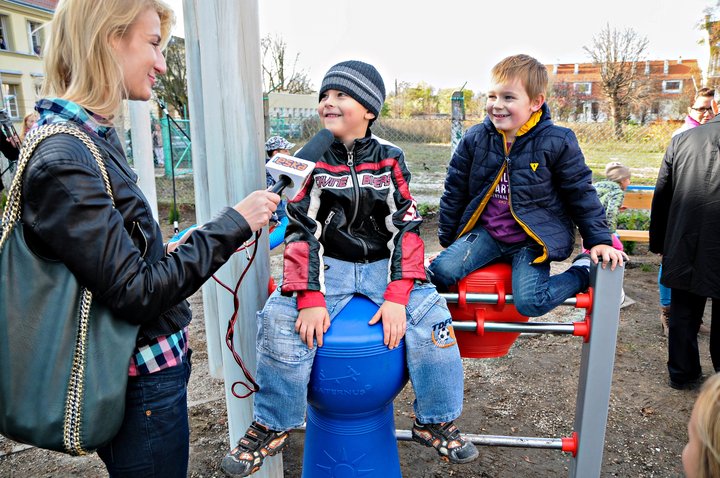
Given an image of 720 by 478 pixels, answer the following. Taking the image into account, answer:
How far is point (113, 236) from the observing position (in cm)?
125

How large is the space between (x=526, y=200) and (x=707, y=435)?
145cm

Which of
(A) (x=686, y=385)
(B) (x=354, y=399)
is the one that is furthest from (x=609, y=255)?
(A) (x=686, y=385)

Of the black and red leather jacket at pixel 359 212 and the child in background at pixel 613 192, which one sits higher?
the black and red leather jacket at pixel 359 212

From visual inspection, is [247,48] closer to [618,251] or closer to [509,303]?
[509,303]

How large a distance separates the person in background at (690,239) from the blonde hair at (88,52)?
3.72 meters

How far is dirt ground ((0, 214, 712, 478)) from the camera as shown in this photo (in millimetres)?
3061

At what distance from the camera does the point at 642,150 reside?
483 inches

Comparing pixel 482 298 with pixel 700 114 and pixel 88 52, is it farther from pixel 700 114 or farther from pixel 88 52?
pixel 700 114

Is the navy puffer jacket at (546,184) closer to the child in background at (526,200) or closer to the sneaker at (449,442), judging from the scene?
the child in background at (526,200)

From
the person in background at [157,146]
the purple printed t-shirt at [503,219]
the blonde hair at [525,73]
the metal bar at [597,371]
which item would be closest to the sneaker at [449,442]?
the metal bar at [597,371]

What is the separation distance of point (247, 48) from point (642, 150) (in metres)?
12.2

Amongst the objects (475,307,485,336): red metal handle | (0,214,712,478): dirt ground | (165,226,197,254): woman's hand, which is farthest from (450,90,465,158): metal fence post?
(165,226,197,254): woman's hand

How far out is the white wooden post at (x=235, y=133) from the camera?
6.81ft

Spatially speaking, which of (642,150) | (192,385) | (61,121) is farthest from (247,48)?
(642,150)
